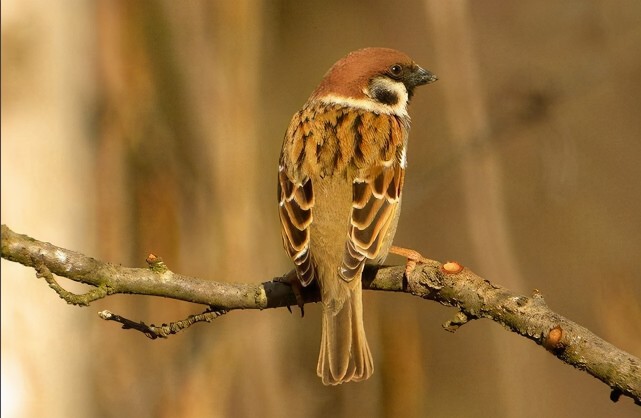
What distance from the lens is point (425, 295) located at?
3.48 metres

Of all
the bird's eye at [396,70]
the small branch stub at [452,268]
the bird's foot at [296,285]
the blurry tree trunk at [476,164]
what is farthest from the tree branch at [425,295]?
the blurry tree trunk at [476,164]

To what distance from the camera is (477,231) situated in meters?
5.71

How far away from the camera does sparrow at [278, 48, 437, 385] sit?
389 cm

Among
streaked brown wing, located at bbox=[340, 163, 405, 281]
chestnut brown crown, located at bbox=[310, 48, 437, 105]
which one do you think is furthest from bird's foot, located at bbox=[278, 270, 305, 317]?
chestnut brown crown, located at bbox=[310, 48, 437, 105]

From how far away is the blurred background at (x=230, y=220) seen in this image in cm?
480

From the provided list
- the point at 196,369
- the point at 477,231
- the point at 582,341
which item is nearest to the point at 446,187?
the point at 477,231

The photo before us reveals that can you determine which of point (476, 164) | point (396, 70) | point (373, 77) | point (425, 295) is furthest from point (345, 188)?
point (476, 164)

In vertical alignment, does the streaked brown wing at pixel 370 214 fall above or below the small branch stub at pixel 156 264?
above

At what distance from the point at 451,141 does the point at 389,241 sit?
4.18 meters

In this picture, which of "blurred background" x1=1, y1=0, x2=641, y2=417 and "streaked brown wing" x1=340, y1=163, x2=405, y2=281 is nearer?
"streaked brown wing" x1=340, y1=163, x2=405, y2=281

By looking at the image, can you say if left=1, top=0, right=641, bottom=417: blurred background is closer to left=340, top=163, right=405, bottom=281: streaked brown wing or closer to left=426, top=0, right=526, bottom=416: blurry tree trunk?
left=426, top=0, right=526, bottom=416: blurry tree trunk

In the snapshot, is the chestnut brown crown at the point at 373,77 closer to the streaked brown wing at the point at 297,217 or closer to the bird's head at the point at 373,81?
the bird's head at the point at 373,81

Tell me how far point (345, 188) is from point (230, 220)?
143 cm

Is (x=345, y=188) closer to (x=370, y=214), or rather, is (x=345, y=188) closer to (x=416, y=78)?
(x=370, y=214)
